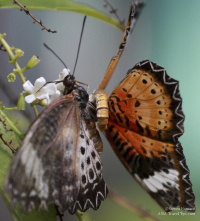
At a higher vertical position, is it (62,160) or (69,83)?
(69,83)

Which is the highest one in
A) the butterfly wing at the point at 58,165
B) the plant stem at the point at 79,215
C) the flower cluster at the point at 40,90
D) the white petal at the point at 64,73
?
the white petal at the point at 64,73

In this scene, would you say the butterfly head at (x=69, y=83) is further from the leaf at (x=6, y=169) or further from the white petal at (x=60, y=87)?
the leaf at (x=6, y=169)

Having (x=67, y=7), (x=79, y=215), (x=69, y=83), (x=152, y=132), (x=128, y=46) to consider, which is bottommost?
(x=79, y=215)

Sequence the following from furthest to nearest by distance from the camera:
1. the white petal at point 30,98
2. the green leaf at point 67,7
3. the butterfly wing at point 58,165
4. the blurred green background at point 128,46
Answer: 1. the blurred green background at point 128,46
2. the green leaf at point 67,7
3. the white petal at point 30,98
4. the butterfly wing at point 58,165

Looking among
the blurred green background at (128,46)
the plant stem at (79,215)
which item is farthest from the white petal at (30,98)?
the blurred green background at (128,46)

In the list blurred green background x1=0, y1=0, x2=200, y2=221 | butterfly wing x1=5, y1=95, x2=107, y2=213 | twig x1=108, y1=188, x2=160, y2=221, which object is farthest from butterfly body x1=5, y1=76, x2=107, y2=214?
blurred green background x1=0, y1=0, x2=200, y2=221

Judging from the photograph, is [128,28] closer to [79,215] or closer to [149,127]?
[149,127]

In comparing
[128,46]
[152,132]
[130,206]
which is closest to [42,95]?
[152,132]
